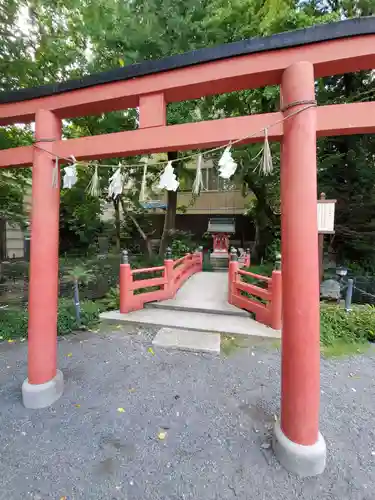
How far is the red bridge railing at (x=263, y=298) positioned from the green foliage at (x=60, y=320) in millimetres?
3309

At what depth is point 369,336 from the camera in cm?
490

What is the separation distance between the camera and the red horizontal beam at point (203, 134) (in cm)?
210

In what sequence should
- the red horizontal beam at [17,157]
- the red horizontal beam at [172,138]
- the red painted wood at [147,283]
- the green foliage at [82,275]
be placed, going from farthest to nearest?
the green foliage at [82,275] → the red painted wood at [147,283] → the red horizontal beam at [17,157] → the red horizontal beam at [172,138]

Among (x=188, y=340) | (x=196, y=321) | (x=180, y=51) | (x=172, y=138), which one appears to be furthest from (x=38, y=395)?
(x=180, y=51)

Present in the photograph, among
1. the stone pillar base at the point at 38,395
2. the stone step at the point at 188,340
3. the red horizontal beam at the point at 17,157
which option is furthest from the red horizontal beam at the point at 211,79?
the stone step at the point at 188,340

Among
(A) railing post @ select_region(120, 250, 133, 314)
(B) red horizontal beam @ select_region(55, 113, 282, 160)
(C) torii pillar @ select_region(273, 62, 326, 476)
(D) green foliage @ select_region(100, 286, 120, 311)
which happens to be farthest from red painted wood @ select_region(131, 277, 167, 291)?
(C) torii pillar @ select_region(273, 62, 326, 476)

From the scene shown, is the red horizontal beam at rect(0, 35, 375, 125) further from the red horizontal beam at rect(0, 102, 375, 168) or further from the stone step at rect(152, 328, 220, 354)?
the stone step at rect(152, 328, 220, 354)

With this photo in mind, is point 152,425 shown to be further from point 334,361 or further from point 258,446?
point 334,361

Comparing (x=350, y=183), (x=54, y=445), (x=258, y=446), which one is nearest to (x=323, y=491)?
→ (x=258, y=446)

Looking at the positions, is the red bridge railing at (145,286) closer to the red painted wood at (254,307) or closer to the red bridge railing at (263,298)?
the red bridge railing at (263,298)

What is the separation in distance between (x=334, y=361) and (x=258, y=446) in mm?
2460

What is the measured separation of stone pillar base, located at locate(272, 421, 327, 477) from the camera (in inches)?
83.0

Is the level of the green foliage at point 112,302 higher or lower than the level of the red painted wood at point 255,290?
lower

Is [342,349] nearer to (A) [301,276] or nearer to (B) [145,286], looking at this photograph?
(A) [301,276]
